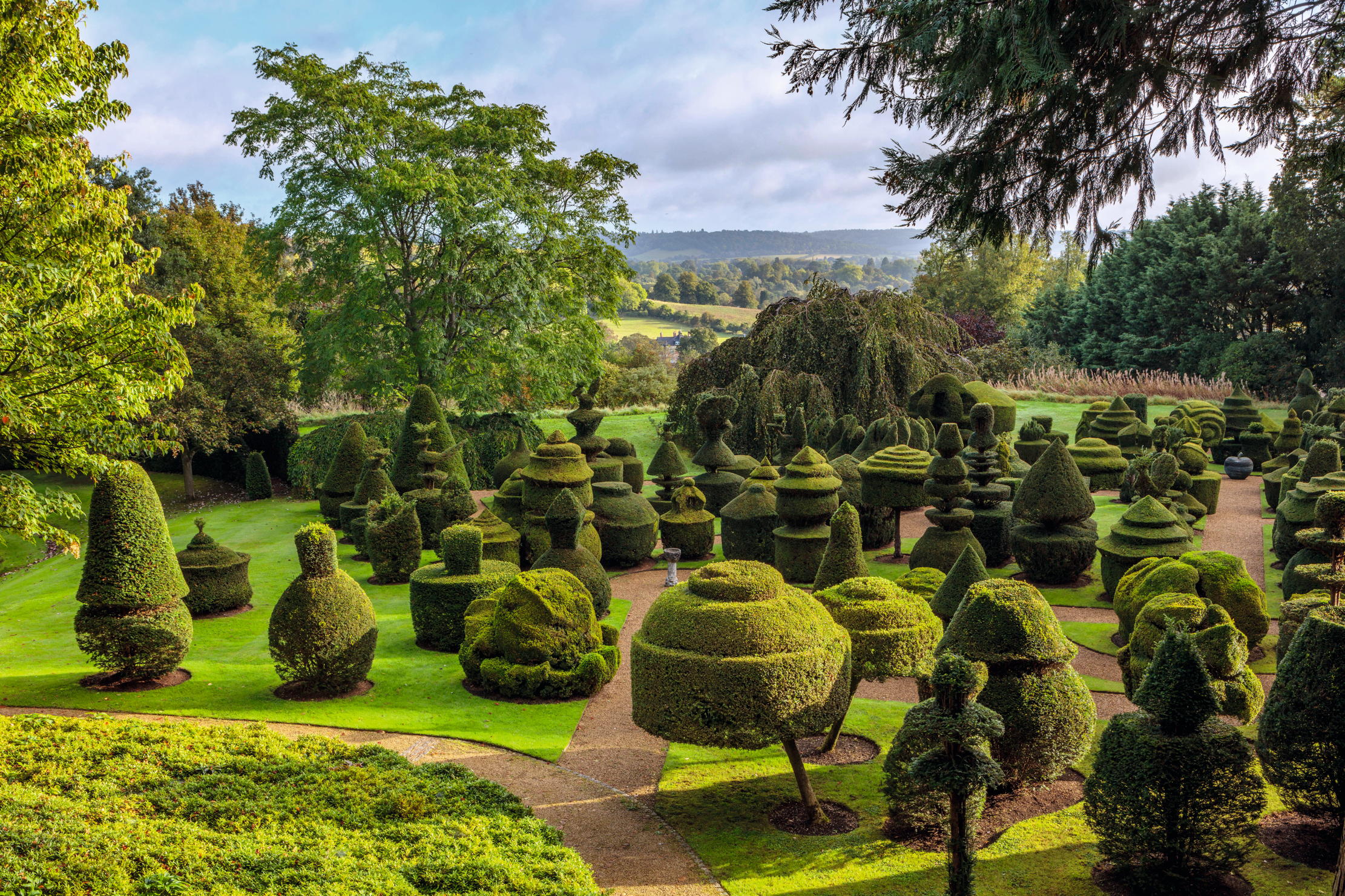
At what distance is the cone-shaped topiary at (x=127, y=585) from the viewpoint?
38.1 feet

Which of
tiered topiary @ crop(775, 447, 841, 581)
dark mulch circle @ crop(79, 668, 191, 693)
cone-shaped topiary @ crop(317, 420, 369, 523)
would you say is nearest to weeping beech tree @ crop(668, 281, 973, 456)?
tiered topiary @ crop(775, 447, 841, 581)

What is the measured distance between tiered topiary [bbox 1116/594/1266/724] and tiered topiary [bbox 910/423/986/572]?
4804mm

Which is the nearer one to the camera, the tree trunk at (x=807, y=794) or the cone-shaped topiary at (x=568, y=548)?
the tree trunk at (x=807, y=794)

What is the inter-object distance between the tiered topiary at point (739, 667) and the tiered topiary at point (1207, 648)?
2640 mm

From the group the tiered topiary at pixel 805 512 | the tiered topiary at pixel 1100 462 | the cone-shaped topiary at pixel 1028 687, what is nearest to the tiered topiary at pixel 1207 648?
the cone-shaped topiary at pixel 1028 687

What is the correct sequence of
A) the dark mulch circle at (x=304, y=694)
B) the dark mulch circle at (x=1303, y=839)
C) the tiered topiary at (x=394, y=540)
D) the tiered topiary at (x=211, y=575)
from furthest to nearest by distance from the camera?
the tiered topiary at (x=394, y=540), the tiered topiary at (x=211, y=575), the dark mulch circle at (x=304, y=694), the dark mulch circle at (x=1303, y=839)

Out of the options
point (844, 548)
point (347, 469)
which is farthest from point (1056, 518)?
point (347, 469)

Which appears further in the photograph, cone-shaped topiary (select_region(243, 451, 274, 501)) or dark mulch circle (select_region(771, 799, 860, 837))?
cone-shaped topiary (select_region(243, 451, 274, 501))

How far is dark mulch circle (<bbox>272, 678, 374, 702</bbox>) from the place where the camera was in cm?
1184

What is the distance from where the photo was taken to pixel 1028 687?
8.28 metres

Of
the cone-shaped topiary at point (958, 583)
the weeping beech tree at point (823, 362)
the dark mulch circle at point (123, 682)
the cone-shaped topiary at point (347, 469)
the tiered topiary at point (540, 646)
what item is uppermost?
the weeping beech tree at point (823, 362)

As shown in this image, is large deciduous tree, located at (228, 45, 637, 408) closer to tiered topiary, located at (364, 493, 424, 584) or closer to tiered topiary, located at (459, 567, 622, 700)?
tiered topiary, located at (364, 493, 424, 584)

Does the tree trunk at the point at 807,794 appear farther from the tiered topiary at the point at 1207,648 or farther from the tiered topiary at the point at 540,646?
the tiered topiary at the point at 540,646

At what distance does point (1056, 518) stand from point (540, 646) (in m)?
9.49
